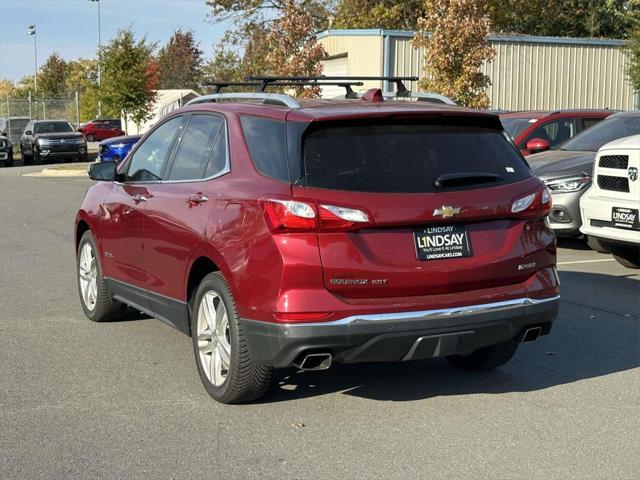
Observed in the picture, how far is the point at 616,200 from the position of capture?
942 cm

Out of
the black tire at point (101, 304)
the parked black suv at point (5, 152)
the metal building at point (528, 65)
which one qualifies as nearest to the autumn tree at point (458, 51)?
the metal building at point (528, 65)

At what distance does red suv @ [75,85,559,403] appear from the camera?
484cm

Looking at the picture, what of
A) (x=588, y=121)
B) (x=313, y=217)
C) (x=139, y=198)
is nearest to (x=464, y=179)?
(x=313, y=217)

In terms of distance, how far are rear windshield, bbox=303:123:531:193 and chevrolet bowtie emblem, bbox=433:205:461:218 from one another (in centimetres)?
14

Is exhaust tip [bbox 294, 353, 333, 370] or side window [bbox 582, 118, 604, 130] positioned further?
side window [bbox 582, 118, 604, 130]

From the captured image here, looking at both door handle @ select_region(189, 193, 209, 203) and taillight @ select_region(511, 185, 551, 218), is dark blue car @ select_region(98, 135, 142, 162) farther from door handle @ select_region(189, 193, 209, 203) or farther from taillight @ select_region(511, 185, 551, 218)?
taillight @ select_region(511, 185, 551, 218)

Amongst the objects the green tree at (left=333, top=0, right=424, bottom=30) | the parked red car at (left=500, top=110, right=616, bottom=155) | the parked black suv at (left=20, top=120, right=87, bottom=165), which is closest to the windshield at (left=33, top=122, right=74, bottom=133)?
the parked black suv at (left=20, top=120, right=87, bottom=165)

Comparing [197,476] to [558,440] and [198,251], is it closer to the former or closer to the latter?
[198,251]

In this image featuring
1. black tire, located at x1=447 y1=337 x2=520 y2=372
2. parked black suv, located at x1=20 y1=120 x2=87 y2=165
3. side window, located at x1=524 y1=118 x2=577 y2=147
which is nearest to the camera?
black tire, located at x1=447 y1=337 x2=520 y2=372

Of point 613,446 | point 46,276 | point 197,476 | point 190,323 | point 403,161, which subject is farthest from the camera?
point 46,276

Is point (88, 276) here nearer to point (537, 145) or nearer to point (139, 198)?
point (139, 198)

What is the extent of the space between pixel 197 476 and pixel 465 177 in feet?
7.35

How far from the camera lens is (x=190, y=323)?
19.3 ft

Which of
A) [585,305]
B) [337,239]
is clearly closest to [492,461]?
[337,239]
